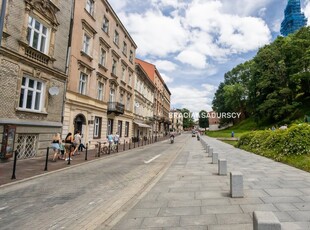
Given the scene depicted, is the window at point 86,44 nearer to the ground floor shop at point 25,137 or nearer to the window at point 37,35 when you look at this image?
the window at point 37,35

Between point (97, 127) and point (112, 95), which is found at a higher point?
point (112, 95)

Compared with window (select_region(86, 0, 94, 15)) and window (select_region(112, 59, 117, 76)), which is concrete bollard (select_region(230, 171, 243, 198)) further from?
window (select_region(112, 59, 117, 76))

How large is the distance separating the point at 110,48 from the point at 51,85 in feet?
36.9

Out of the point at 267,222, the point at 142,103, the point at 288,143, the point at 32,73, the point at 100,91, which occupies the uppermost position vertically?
the point at 142,103

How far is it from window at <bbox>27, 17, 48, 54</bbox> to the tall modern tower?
145m

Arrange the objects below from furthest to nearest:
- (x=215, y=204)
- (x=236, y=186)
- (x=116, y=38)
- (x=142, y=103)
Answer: (x=142, y=103) → (x=116, y=38) → (x=236, y=186) → (x=215, y=204)

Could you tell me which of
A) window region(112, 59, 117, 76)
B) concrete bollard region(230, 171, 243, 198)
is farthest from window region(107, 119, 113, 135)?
concrete bollard region(230, 171, 243, 198)

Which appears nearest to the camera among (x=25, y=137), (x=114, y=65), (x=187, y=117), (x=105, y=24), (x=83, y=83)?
(x=25, y=137)

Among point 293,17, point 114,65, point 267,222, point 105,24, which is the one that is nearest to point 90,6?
point 105,24

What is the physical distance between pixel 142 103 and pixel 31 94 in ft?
85.0

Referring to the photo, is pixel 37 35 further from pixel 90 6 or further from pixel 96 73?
pixel 90 6

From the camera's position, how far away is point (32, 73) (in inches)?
505

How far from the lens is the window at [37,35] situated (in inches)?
506

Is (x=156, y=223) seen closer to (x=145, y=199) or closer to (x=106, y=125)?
(x=145, y=199)
